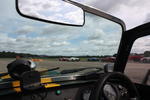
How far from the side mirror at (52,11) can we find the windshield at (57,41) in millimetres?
68

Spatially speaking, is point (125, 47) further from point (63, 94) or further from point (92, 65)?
point (63, 94)

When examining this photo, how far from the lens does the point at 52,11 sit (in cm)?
221

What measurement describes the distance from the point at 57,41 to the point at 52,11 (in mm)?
383

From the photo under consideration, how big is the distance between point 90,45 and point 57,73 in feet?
1.82

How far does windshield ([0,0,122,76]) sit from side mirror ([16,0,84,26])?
7 cm

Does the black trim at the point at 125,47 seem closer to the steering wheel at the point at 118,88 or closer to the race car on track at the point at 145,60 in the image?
the race car on track at the point at 145,60

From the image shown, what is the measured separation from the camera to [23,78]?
2236 mm

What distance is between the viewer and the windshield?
6.76 feet

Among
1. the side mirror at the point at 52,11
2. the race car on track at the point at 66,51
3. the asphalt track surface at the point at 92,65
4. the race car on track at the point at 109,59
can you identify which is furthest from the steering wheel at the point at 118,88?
the side mirror at the point at 52,11

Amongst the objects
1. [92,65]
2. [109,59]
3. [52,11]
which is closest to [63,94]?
[92,65]

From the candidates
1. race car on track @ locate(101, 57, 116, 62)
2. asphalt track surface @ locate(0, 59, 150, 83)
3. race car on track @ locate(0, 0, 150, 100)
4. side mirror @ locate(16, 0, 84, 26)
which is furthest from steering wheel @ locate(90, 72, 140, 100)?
side mirror @ locate(16, 0, 84, 26)

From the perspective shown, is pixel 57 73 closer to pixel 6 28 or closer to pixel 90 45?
pixel 90 45

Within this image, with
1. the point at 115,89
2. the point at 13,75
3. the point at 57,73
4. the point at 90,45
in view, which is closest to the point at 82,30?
the point at 90,45

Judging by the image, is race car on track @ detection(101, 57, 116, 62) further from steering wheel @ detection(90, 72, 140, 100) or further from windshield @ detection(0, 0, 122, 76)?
steering wheel @ detection(90, 72, 140, 100)
